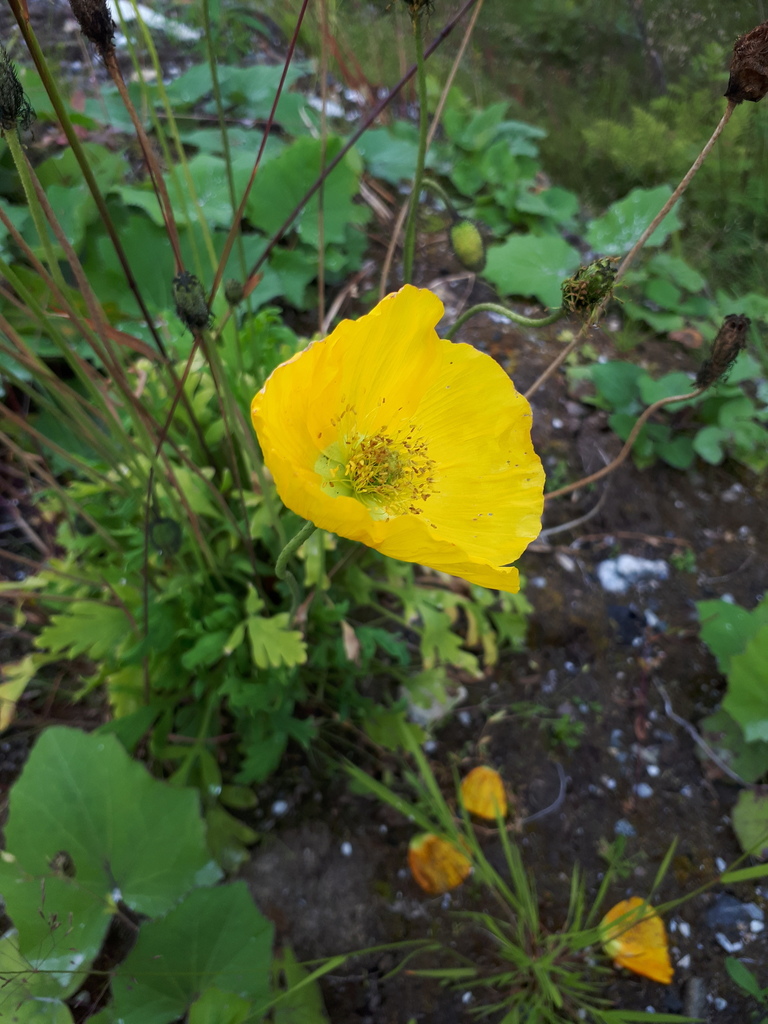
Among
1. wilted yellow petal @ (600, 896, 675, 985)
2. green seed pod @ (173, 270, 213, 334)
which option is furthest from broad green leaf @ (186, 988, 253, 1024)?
green seed pod @ (173, 270, 213, 334)

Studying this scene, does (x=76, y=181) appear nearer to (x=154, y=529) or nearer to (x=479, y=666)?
(x=154, y=529)

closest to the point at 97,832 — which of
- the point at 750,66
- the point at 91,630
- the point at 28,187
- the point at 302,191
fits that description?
the point at 91,630

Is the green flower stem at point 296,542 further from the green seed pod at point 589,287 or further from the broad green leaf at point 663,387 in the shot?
the broad green leaf at point 663,387

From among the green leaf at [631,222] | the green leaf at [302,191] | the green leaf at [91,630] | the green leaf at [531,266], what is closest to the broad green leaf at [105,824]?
the green leaf at [91,630]

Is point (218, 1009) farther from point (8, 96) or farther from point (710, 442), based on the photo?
point (710, 442)

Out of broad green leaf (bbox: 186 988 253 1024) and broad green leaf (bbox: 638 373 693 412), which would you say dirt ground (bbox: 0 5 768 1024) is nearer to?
broad green leaf (bbox: 638 373 693 412)

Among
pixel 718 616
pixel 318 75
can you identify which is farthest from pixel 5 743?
pixel 318 75
